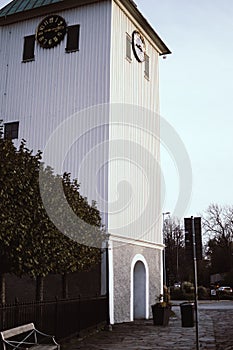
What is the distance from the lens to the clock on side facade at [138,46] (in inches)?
1013

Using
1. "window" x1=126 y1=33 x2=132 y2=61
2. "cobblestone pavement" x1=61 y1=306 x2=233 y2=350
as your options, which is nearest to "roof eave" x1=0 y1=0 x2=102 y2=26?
"window" x1=126 y1=33 x2=132 y2=61

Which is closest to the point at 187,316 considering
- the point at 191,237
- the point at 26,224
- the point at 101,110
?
the point at 191,237

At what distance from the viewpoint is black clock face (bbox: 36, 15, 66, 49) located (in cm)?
2480

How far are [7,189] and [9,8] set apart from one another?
1674cm

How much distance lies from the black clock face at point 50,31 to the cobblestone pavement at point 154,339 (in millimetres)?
13255

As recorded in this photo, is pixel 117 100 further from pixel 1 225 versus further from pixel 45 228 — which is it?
pixel 1 225

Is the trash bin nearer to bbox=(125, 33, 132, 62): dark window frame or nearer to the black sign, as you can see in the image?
the black sign

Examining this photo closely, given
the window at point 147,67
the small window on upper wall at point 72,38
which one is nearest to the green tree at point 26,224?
the small window on upper wall at point 72,38

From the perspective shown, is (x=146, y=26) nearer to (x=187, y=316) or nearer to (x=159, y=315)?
(x=159, y=315)

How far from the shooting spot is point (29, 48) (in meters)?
25.4

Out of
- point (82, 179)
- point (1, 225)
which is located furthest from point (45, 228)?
point (82, 179)

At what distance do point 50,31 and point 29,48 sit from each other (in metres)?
1.33

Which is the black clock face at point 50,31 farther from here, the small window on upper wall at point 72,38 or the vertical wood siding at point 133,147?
the vertical wood siding at point 133,147

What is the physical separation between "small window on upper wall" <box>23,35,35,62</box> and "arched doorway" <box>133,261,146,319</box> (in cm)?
1109
